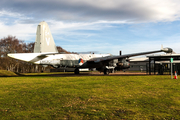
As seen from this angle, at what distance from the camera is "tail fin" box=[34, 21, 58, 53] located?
90.4 feet

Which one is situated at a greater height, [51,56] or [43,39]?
[43,39]

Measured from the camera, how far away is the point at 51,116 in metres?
6.37

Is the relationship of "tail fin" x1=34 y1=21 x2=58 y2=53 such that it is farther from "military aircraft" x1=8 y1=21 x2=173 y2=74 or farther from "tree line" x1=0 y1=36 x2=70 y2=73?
"tree line" x1=0 y1=36 x2=70 y2=73

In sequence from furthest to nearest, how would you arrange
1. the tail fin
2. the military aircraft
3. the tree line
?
the tree line < the tail fin < the military aircraft

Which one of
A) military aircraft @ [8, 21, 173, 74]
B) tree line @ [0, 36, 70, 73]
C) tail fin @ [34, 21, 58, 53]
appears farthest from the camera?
tree line @ [0, 36, 70, 73]

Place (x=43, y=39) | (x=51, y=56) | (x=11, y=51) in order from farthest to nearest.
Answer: (x=11, y=51) → (x=51, y=56) → (x=43, y=39)

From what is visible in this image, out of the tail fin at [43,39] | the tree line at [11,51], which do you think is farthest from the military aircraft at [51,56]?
the tree line at [11,51]

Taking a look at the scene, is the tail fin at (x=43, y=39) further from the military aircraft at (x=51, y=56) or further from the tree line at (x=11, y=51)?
the tree line at (x=11, y=51)

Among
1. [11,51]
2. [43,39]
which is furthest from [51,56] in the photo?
[11,51]

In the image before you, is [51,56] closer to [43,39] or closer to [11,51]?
[43,39]

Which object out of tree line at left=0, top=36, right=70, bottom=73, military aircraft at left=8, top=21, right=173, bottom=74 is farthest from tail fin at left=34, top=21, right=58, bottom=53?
tree line at left=0, top=36, right=70, bottom=73

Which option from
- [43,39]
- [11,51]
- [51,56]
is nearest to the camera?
[43,39]

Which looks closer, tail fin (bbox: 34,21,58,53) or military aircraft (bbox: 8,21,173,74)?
military aircraft (bbox: 8,21,173,74)

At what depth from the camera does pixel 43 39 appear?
27875 millimetres
